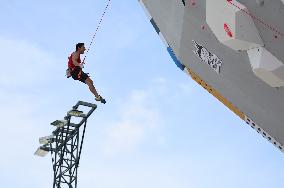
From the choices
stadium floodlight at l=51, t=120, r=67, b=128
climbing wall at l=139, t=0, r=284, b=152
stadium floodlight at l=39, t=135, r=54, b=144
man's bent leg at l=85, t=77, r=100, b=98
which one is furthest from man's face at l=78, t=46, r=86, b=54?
stadium floodlight at l=39, t=135, r=54, b=144

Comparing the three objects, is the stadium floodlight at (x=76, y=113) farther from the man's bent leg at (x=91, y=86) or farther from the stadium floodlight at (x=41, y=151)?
the man's bent leg at (x=91, y=86)

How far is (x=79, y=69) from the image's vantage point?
45.8 feet

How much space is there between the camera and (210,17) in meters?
9.91

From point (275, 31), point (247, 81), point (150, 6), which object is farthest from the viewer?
point (150, 6)

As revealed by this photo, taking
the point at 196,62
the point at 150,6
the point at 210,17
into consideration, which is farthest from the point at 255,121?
the point at 150,6

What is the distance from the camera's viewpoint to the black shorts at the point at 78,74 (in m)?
14.0

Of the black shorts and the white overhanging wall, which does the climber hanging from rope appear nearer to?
the black shorts

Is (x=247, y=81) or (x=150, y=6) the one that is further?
(x=150, y=6)

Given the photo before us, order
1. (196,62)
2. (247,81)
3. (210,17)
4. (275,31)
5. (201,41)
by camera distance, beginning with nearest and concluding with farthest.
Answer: (275,31) < (210,17) < (247,81) < (201,41) < (196,62)

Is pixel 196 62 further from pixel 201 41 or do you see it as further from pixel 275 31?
pixel 275 31

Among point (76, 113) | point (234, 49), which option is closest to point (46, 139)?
point (76, 113)

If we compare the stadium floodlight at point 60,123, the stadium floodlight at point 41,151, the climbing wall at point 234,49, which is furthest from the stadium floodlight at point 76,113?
the climbing wall at point 234,49

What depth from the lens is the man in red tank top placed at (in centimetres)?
1388

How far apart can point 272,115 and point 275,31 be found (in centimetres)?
254
